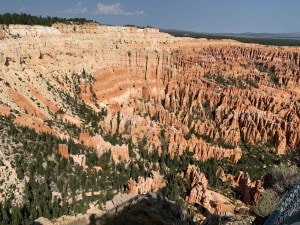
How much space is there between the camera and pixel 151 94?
83750mm

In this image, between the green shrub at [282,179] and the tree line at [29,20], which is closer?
the green shrub at [282,179]

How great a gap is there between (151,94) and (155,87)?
92.2 inches

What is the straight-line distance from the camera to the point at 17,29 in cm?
6625

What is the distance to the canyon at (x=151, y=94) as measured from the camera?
55125 mm

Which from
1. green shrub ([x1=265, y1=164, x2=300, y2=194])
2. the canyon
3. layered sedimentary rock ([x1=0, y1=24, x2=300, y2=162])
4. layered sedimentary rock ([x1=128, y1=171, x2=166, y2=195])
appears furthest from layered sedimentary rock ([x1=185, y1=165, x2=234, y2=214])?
layered sedimentary rock ([x1=0, y1=24, x2=300, y2=162])

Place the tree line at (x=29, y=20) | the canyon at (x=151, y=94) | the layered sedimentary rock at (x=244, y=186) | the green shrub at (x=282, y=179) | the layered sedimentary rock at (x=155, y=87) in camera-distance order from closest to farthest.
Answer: the green shrub at (x=282, y=179), the layered sedimentary rock at (x=244, y=186), the canyon at (x=151, y=94), the layered sedimentary rock at (x=155, y=87), the tree line at (x=29, y=20)

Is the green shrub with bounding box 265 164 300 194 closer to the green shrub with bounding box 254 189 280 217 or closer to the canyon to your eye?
the green shrub with bounding box 254 189 280 217

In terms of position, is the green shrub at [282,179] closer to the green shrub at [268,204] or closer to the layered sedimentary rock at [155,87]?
the green shrub at [268,204]

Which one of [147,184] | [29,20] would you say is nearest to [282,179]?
[147,184]

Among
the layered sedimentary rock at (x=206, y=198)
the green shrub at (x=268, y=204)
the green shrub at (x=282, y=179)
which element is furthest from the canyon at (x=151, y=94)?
the green shrub at (x=268, y=204)

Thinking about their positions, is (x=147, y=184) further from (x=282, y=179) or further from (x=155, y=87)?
(x=155, y=87)

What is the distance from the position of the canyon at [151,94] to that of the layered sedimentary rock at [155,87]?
0.21 meters

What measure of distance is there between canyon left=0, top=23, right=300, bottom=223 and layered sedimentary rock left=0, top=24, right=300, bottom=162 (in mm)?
207

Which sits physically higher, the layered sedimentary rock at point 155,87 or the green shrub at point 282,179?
the layered sedimentary rock at point 155,87
